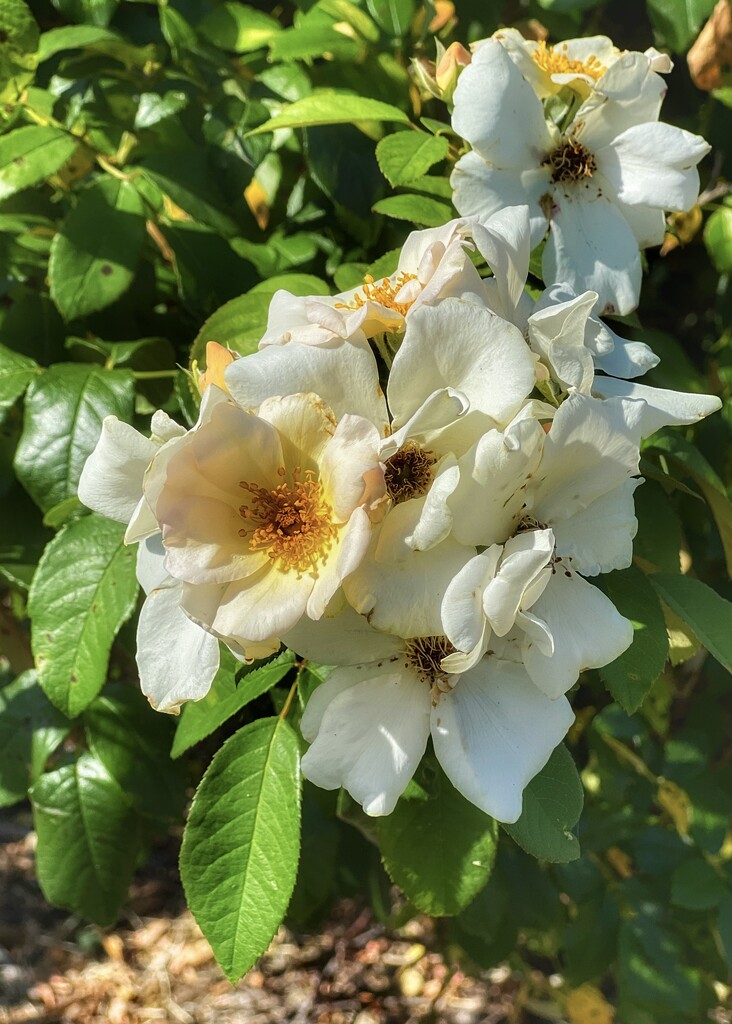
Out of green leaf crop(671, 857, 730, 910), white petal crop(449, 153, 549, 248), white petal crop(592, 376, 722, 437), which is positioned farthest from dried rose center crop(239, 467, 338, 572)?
green leaf crop(671, 857, 730, 910)

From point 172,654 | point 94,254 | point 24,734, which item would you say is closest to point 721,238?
point 94,254

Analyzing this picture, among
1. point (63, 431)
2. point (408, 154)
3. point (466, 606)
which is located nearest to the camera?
point (466, 606)

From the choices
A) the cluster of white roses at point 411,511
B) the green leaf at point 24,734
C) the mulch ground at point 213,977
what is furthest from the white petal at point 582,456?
the mulch ground at point 213,977

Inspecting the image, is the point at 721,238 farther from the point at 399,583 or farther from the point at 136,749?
the point at 136,749

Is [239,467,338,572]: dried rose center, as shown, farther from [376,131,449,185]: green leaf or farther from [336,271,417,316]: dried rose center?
[376,131,449,185]: green leaf

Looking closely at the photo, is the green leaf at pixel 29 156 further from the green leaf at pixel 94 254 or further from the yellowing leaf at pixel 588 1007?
the yellowing leaf at pixel 588 1007

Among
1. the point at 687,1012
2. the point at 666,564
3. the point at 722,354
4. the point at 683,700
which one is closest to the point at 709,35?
the point at 722,354

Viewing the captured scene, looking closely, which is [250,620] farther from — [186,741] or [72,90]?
[72,90]
